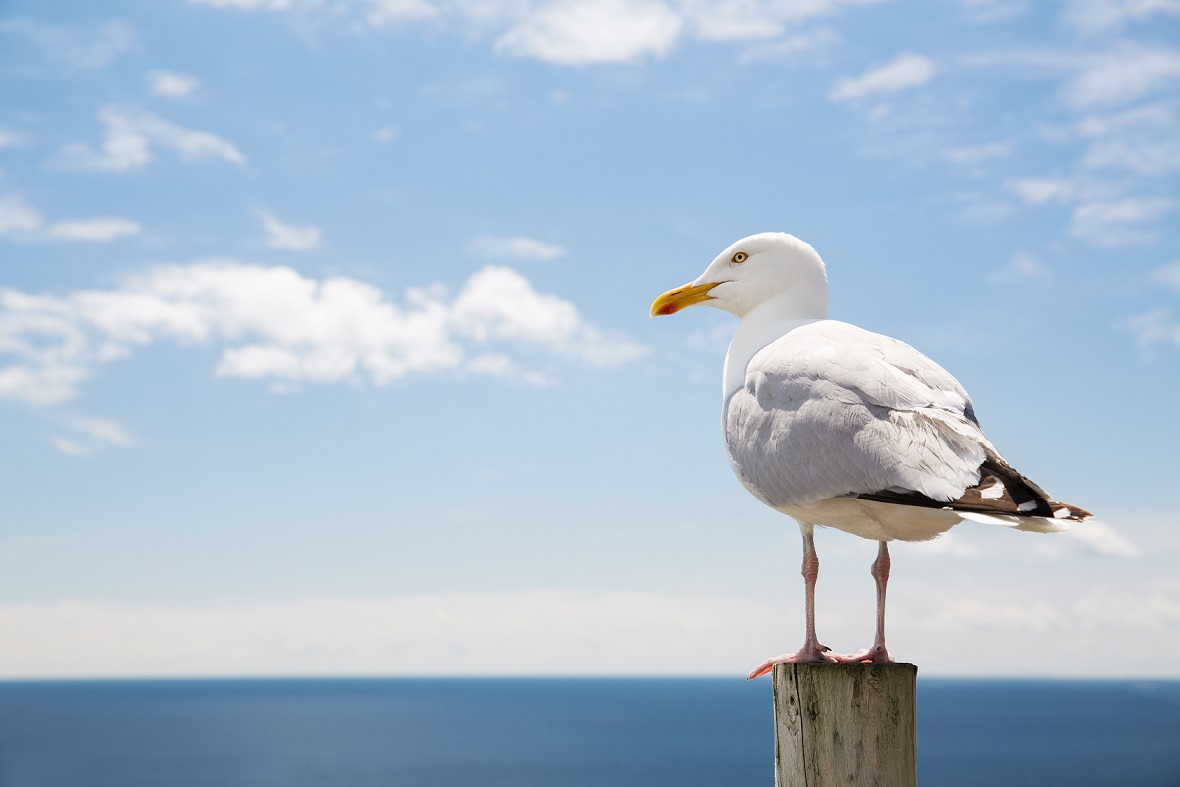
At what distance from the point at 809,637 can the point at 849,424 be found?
1.27 m

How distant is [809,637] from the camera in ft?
19.9

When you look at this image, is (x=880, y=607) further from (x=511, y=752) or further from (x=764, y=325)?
A: (x=511, y=752)

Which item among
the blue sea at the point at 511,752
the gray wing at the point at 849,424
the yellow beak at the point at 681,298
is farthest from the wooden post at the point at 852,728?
the blue sea at the point at 511,752

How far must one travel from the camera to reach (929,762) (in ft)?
410

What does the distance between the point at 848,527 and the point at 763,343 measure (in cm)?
142

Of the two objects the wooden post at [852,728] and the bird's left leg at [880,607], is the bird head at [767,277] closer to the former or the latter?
the bird's left leg at [880,607]

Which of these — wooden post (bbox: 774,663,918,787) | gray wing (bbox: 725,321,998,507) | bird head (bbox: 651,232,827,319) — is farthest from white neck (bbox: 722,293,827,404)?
wooden post (bbox: 774,663,918,787)

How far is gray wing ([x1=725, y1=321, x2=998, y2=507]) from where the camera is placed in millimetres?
5375

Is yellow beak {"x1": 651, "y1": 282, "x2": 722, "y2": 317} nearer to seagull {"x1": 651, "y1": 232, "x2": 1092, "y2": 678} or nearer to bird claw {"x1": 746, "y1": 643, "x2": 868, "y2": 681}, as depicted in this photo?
seagull {"x1": 651, "y1": 232, "x2": 1092, "y2": 678}

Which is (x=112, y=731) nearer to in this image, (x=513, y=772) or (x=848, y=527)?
(x=513, y=772)

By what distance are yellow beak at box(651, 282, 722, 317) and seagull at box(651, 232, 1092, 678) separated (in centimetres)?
72

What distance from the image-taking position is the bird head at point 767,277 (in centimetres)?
720

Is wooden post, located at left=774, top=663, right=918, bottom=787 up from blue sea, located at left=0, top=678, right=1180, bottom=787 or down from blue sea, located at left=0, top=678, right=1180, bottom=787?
up

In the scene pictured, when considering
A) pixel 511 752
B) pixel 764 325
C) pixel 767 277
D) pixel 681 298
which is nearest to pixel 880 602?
pixel 764 325
